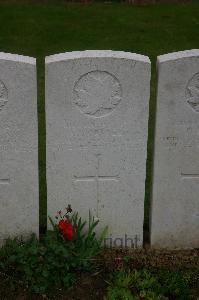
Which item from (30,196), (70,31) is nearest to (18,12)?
(70,31)

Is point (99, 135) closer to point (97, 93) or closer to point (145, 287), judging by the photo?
point (97, 93)

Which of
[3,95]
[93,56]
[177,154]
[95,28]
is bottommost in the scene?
[177,154]

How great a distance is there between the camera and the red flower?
15.3 feet

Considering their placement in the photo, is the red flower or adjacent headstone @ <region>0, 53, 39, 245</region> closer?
adjacent headstone @ <region>0, 53, 39, 245</region>

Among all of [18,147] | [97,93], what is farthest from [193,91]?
[18,147]

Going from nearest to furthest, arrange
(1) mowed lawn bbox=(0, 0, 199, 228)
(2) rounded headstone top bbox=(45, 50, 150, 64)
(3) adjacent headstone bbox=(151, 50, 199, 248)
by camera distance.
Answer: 1. (2) rounded headstone top bbox=(45, 50, 150, 64)
2. (3) adjacent headstone bbox=(151, 50, 199, 248)
3. (1) mowed lawn bbox=(0, 0, 199, 228)

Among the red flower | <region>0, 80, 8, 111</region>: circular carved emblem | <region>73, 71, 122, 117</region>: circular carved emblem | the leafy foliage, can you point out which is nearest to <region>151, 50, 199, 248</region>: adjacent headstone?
<region>73, 71, 122, 117</region>: circular carved emblem

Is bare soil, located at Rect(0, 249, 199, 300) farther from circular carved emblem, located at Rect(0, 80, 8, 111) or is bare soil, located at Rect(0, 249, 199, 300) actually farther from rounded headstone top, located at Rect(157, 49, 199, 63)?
rounded headstone top, located at Rect(157, 49, 199, 63)

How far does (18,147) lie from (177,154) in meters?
1.30

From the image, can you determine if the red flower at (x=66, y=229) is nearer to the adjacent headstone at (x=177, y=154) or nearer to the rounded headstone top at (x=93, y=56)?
the adjacent headstone at (x=177, y=154)

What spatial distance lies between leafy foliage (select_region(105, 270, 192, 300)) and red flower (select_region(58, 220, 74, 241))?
507mm

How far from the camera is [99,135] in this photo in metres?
4.79

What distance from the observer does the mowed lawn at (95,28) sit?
382 inches

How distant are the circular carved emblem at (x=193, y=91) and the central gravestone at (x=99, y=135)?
330 millimetres
